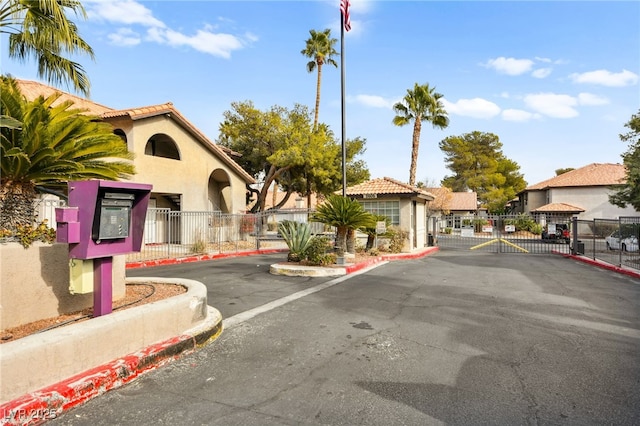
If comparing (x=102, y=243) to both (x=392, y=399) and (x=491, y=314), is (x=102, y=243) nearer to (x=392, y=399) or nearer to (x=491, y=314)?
(x=392, y=399)

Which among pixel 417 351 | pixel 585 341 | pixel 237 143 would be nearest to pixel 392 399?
pixel 417 351

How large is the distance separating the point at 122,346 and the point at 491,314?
18.4ft

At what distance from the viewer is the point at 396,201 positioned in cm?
1930

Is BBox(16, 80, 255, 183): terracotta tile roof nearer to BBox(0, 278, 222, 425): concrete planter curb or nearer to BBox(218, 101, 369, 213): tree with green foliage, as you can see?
BBox(218, 101, 369, 213): tree with green foliage

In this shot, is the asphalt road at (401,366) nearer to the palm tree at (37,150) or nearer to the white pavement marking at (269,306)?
the white pavement marking at (269,306)

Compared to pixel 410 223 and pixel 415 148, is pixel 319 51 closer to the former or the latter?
pixel 415 148

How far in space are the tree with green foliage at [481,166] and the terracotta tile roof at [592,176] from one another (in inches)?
477

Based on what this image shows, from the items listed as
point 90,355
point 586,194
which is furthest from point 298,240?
point 586,194

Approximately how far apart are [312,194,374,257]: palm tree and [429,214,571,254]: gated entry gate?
13.9m

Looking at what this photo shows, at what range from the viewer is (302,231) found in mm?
12203

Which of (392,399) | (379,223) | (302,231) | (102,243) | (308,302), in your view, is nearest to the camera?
(392,399)

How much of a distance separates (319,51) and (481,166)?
35.6 metres

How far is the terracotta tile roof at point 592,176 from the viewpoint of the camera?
40.4 meters

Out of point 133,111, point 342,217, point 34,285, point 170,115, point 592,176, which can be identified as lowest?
point 34,285
